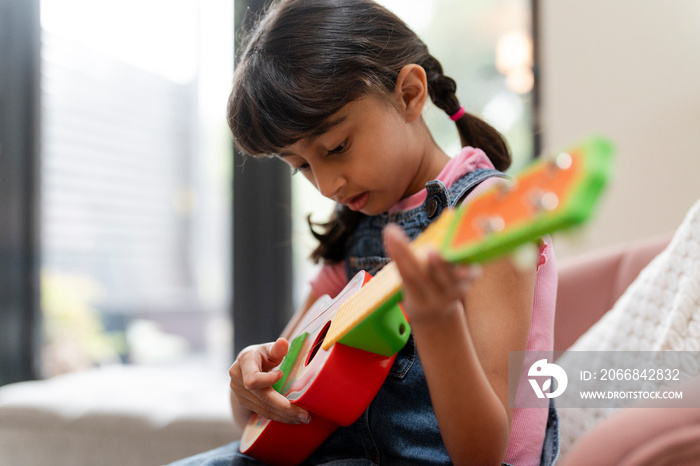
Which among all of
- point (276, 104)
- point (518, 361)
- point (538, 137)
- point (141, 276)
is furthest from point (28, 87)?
point (518, 361)

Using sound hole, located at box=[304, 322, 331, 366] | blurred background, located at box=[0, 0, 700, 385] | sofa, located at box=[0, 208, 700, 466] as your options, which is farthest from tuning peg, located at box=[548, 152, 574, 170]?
blurred background, located at box=[0, 0, 700, 385]

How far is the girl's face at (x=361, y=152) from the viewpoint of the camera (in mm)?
771

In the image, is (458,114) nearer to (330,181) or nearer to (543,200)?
(330,181)

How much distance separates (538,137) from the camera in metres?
1.75

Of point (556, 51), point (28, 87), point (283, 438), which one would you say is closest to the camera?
point (283, 438)

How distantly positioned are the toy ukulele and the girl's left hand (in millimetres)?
15

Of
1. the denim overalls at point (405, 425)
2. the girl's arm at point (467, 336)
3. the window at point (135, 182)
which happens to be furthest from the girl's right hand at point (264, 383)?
the window at point (135, 182)

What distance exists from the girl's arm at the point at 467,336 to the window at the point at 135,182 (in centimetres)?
136

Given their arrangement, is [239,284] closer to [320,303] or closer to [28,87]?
[320,303]

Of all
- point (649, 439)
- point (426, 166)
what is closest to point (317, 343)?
point (426, 166)

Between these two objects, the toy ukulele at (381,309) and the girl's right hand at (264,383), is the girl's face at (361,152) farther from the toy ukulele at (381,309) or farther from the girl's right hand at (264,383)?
the girl's right hand at (264,383)

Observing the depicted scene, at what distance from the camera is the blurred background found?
161cm

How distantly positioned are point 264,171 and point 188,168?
2.35 feet

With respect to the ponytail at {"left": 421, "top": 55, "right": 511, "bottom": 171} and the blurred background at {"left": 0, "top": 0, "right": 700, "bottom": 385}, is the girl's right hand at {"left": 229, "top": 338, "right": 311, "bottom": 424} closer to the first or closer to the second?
the ponytail at {"left": 421, "top": 55, "right": 511, "bottom": 171}
